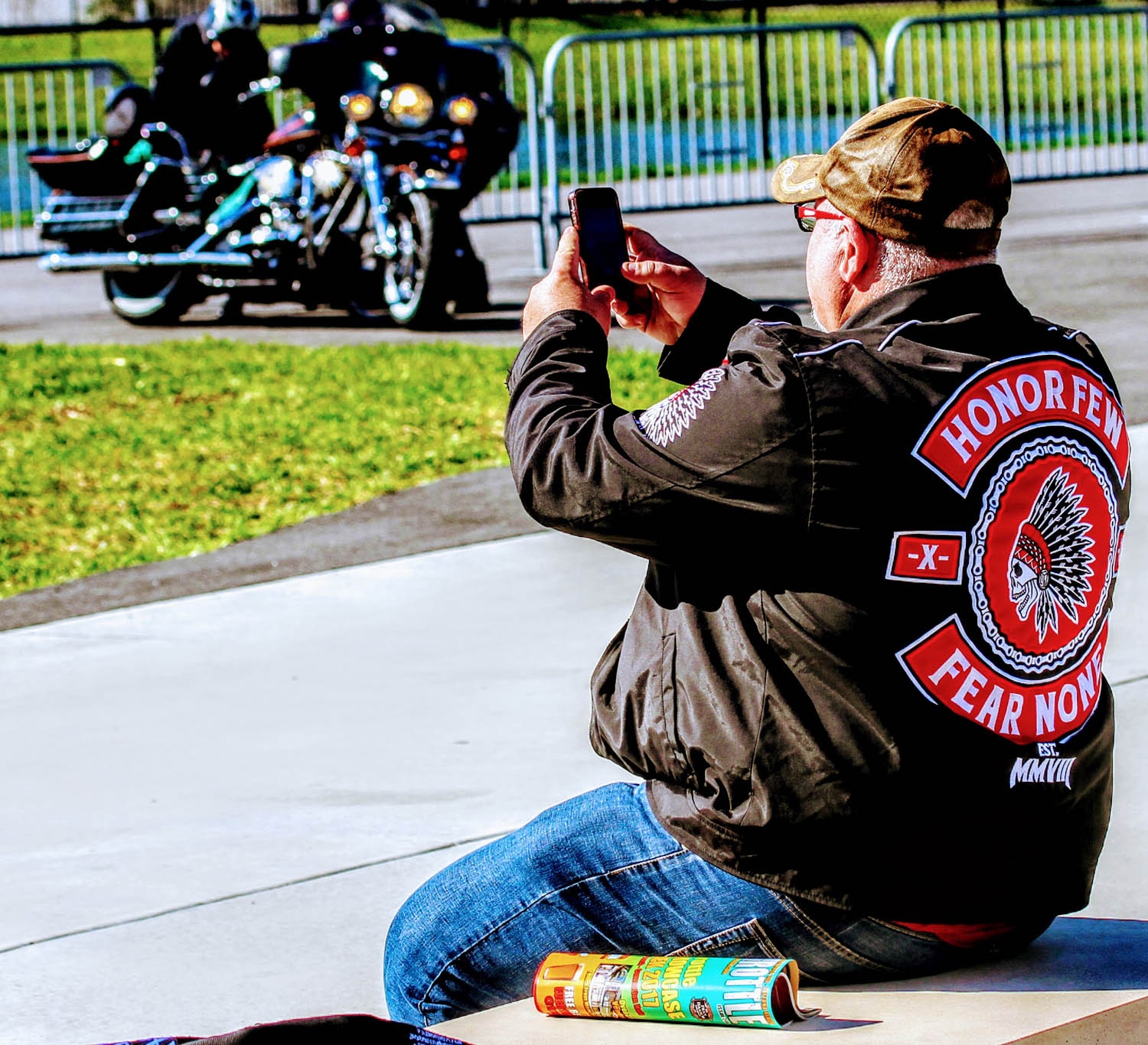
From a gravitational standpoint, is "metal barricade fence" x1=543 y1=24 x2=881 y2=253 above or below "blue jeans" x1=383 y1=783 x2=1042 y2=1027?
above

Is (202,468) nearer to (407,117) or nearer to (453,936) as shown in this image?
(407,117)

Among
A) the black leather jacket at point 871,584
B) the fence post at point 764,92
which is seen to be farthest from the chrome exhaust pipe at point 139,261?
the black leather jacket at point 871,584

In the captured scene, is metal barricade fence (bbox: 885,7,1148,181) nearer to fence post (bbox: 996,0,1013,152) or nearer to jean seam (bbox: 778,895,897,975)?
fence post (bbox: 996,0,1013,152)

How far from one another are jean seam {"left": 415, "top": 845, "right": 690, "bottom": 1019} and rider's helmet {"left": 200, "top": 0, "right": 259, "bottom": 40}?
8589 mm

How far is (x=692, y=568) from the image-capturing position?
2.34 meters

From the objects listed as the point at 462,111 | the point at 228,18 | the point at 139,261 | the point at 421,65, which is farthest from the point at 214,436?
the point at 228,18

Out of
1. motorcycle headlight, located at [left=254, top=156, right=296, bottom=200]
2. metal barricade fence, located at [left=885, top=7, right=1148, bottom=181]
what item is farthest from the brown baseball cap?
metal barricade fence, located at [left=885, top=7, right=1148, bottom=181]

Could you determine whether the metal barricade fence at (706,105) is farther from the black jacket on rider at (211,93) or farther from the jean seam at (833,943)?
the jean seam at (833,943)

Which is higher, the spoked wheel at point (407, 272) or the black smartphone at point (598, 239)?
the black smartphone at point (598, 239)

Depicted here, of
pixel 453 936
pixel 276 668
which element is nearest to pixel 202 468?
pixel 276 668

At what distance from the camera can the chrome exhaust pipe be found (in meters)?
10.2

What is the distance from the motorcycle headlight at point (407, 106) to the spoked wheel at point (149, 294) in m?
1.63

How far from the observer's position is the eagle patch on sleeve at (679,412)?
2.27 m

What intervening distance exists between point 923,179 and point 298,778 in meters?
2.35
